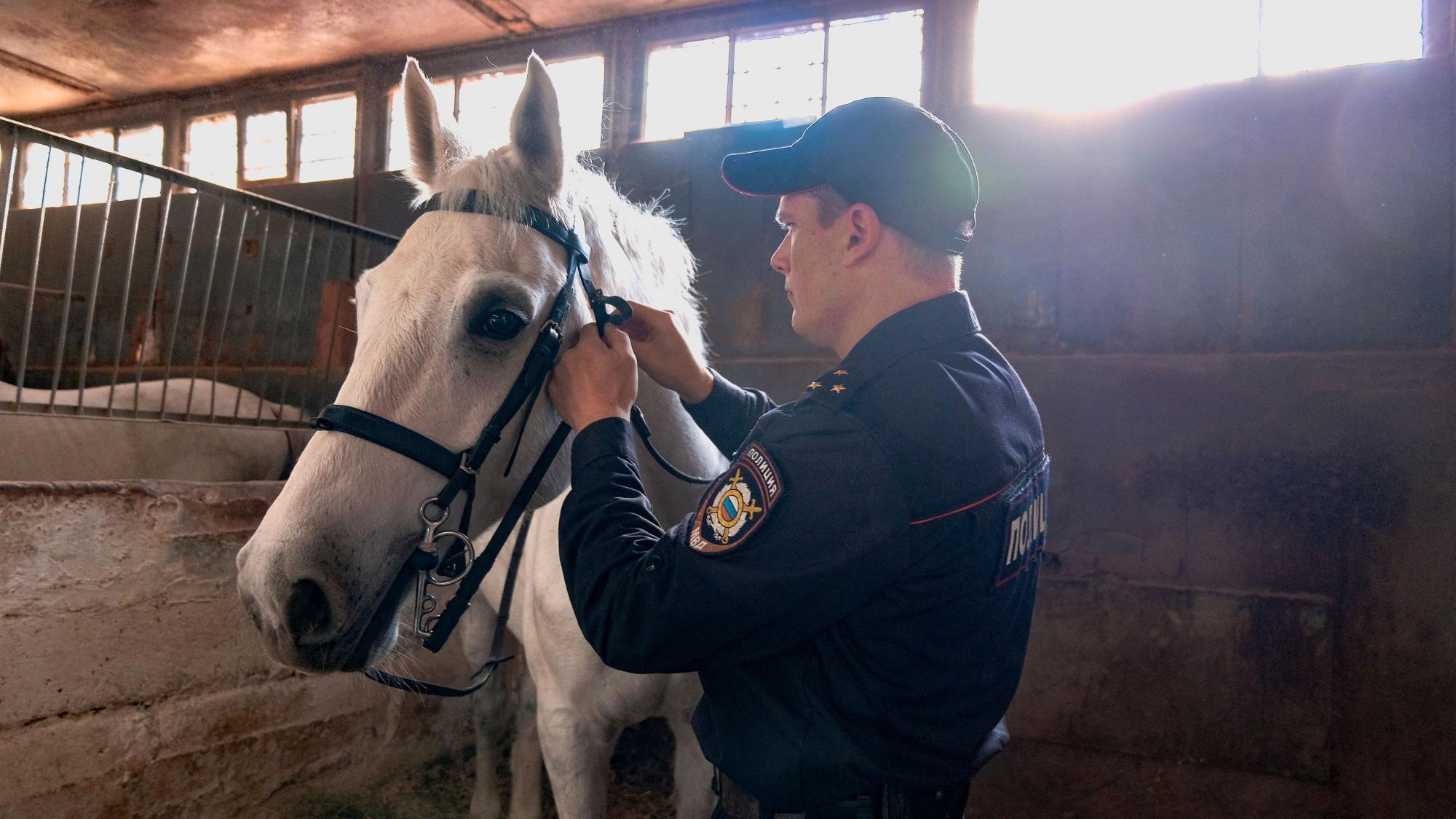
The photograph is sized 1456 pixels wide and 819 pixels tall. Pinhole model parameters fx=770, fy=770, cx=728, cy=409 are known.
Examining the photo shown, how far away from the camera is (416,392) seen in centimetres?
110

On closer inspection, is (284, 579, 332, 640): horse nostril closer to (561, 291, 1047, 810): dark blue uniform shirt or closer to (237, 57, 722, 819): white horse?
(237, 57, 722, 819): white horse

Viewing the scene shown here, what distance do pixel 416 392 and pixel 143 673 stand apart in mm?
1678

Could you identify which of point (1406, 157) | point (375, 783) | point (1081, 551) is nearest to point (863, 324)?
point (1081, 551)

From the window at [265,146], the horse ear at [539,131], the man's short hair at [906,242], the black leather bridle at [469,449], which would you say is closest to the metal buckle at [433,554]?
the black leather bridle at [469,449]

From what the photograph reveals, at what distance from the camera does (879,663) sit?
0.91 m

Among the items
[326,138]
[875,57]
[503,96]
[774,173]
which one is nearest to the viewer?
[774,173]

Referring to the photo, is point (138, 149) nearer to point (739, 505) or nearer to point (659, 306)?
point (659, 306)

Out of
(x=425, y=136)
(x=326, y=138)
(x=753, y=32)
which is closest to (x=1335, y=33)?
(x=753, y=32)

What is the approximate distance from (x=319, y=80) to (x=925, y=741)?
5759 millimetres

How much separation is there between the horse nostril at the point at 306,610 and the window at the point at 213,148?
5.56 m

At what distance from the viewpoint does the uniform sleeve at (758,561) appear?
2.76ft

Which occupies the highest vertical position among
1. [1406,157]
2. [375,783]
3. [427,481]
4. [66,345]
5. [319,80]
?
[319,80]

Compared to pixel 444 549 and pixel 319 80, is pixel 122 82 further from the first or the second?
pixel 444 549

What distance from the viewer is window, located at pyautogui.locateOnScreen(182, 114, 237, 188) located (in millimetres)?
5480
